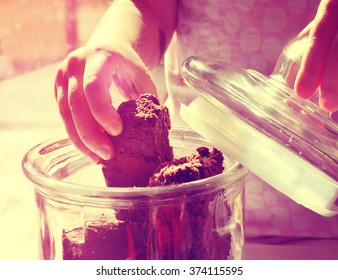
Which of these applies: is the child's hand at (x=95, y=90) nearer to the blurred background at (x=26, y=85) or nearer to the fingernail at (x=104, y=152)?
the fingernail at (x=104, y=152)

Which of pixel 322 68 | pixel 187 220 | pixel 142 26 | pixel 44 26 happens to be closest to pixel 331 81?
pixel 322 68

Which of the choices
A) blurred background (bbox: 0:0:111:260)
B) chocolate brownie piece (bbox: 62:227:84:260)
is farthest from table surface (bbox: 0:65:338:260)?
chocolate brownie piece (bbox: 62:227:84:260)

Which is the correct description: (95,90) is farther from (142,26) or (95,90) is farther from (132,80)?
(142,26)

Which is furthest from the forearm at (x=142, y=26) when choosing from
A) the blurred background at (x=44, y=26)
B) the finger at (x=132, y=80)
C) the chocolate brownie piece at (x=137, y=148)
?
the blurred background at (x=44, y=26)

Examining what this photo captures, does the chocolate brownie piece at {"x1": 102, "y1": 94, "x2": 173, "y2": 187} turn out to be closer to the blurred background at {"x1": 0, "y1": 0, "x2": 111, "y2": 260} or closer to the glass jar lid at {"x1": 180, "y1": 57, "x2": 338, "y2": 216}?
the glass jar lid at {"x1": 180, "y1": 57, "x2": 338, "y2": 216}
